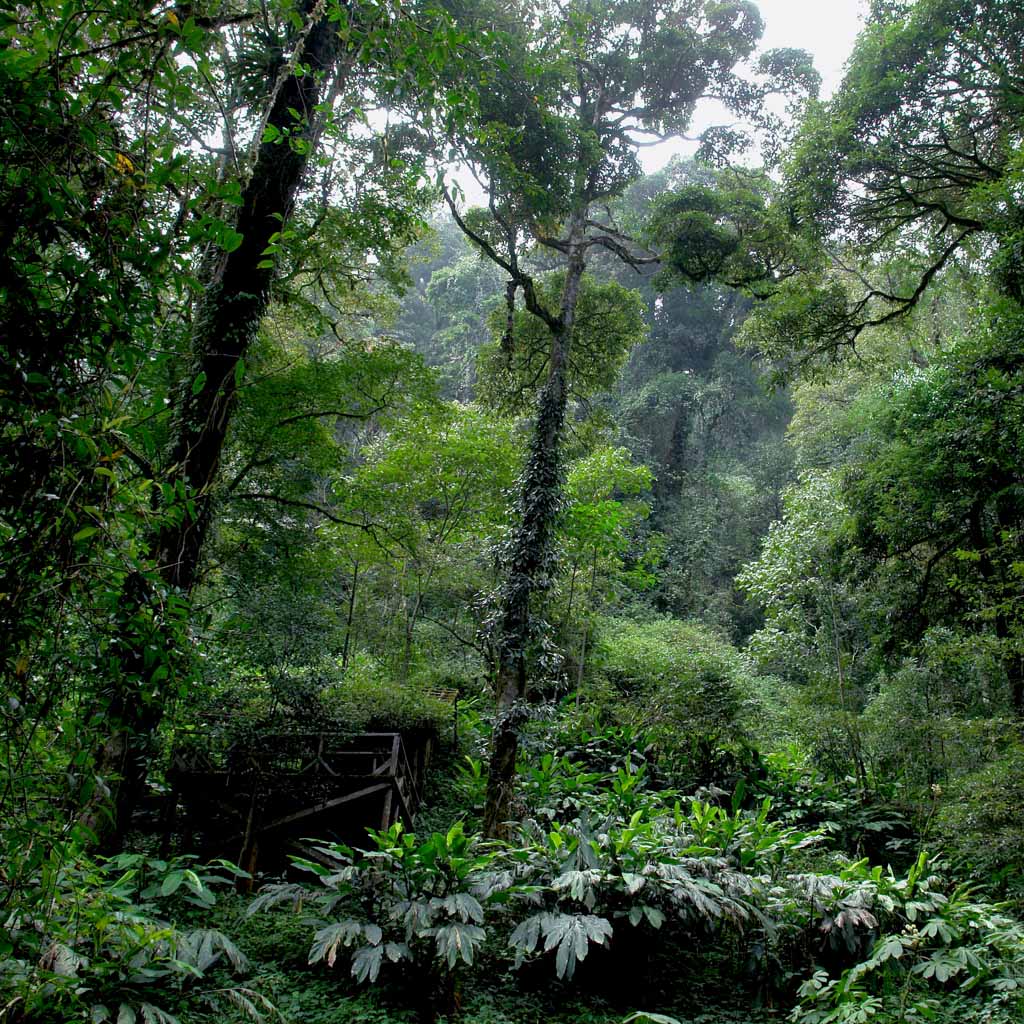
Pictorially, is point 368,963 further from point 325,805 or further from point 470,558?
point 470,558

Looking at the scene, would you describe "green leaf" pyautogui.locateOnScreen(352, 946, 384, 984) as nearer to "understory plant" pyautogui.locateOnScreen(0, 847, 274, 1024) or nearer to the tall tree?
"understory plant" pyautogui.locateOnScreen(0, 847, 274, 1024)

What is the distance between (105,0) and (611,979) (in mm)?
5116

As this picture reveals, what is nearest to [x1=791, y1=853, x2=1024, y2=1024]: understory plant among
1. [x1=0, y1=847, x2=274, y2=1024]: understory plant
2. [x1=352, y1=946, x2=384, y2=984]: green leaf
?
[x1=352, y1=946, x2=384, y2=984]: green leaf

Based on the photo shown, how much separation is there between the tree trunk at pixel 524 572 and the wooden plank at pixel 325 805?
1.08 meters

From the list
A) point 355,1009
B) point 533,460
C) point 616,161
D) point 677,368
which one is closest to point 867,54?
point 616,161

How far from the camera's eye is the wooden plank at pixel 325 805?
20.0ft

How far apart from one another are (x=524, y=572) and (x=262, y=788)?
3.29 m


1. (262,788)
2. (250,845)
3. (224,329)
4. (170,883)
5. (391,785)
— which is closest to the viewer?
(170,883)

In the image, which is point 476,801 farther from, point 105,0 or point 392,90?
point 105,0

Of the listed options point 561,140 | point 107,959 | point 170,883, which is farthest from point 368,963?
point 561,140

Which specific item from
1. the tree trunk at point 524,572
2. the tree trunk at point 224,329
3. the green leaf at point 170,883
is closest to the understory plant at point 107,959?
the green leaf at point 170,883

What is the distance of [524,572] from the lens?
24.8 feet

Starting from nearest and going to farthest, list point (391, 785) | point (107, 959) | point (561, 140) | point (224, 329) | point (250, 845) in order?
point (107, 959) → point (224, 329) → point (250, 845) → point (391, 785) → point (561, 140)

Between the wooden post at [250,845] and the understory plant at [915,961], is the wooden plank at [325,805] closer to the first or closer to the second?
the wooden post at [250,845]
